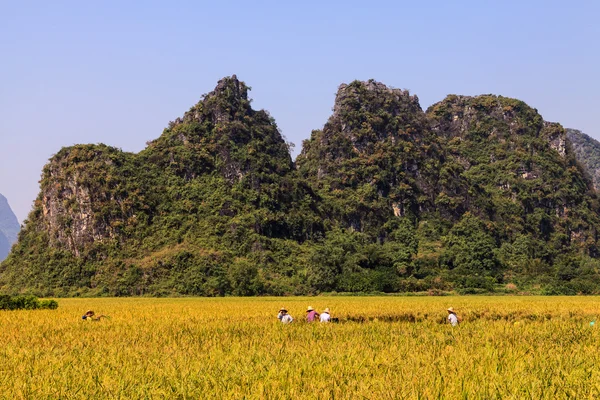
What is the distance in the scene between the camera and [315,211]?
268 feet

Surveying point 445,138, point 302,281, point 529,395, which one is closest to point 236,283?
point 302,281

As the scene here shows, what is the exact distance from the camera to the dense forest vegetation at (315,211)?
62.6 metres

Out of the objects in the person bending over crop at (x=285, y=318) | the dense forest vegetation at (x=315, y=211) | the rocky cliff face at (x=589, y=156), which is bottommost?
the person bending over crop at (x=285, y=318)

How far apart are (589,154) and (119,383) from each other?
204375 millimetres

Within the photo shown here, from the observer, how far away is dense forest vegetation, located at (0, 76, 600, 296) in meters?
62.6

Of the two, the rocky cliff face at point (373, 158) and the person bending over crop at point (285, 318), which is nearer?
the person bending over crop at point (285, 318)

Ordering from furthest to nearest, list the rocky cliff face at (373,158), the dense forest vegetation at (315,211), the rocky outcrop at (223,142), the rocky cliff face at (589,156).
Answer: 1. the rocky cliff face at (589,156)
2. the rocky cliff face at (373,158)
3. the rocky outcrop at (223,142)
4. the dense forest vegetation at (315,211)

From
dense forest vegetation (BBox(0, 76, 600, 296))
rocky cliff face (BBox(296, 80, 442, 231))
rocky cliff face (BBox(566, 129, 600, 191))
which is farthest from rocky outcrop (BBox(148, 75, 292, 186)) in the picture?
rocky cliff face (BBox(566, 129, 600, 191))

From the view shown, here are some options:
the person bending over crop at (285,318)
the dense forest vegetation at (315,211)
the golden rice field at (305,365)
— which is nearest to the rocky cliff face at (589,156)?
the dense forest vegetation at (315,211)

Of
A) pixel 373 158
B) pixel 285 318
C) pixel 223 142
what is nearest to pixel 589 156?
pixel 373 158

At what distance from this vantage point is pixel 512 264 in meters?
75.1

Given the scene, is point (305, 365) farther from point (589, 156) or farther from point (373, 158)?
point (589, 156)

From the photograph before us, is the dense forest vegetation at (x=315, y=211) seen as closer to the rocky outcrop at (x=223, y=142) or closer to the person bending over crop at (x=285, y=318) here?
the rocky outcrop at (x=223, y=142)

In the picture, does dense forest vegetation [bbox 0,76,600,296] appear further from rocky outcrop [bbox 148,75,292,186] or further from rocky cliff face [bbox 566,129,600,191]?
rocky cliff face [bbox 566,129,600,191]
